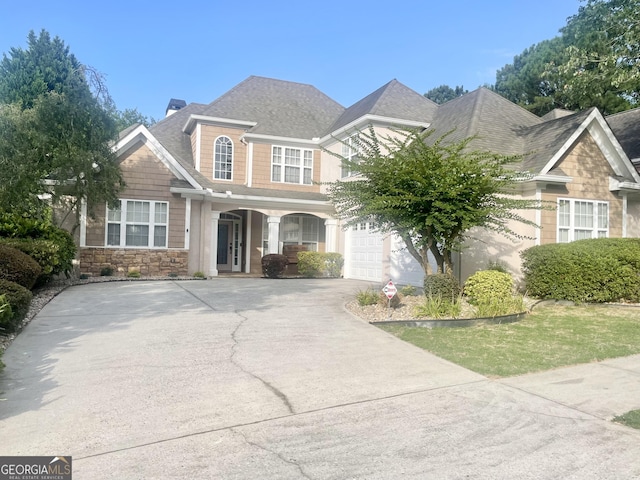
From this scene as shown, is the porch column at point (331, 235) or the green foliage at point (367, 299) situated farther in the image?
the porch column at point (331, 235)

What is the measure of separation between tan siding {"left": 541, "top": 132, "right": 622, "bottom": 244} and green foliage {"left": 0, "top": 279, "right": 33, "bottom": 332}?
12458mm

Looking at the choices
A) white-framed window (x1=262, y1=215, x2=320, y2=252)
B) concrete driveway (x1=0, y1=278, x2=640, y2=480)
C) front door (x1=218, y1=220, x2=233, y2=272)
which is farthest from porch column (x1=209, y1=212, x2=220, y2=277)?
concrete driveway (x1=0, y1=278, x2=640, y2=480)

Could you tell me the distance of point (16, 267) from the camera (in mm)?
9461

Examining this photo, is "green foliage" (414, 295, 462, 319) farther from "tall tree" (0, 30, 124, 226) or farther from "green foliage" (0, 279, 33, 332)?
"tall tree" (0, 30, 124, 226)

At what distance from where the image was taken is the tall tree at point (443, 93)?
49031mm

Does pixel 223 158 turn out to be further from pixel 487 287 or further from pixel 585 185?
pixel 585 185

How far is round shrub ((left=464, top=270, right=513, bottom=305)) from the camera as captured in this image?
9.93 meters

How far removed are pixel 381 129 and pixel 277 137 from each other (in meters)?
4.58

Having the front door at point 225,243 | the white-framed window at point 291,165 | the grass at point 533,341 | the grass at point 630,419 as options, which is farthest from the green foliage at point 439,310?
the front door at point 225,243

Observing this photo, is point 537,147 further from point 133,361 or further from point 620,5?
point 133,361

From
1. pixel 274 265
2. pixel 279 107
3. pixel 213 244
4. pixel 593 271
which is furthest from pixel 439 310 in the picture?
pixel 279 107

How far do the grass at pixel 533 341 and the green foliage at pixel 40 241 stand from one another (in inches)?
330

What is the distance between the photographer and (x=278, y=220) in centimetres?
1900

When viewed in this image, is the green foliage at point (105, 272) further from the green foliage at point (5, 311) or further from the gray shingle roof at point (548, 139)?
the gray shingle roof at point (548, 139)
